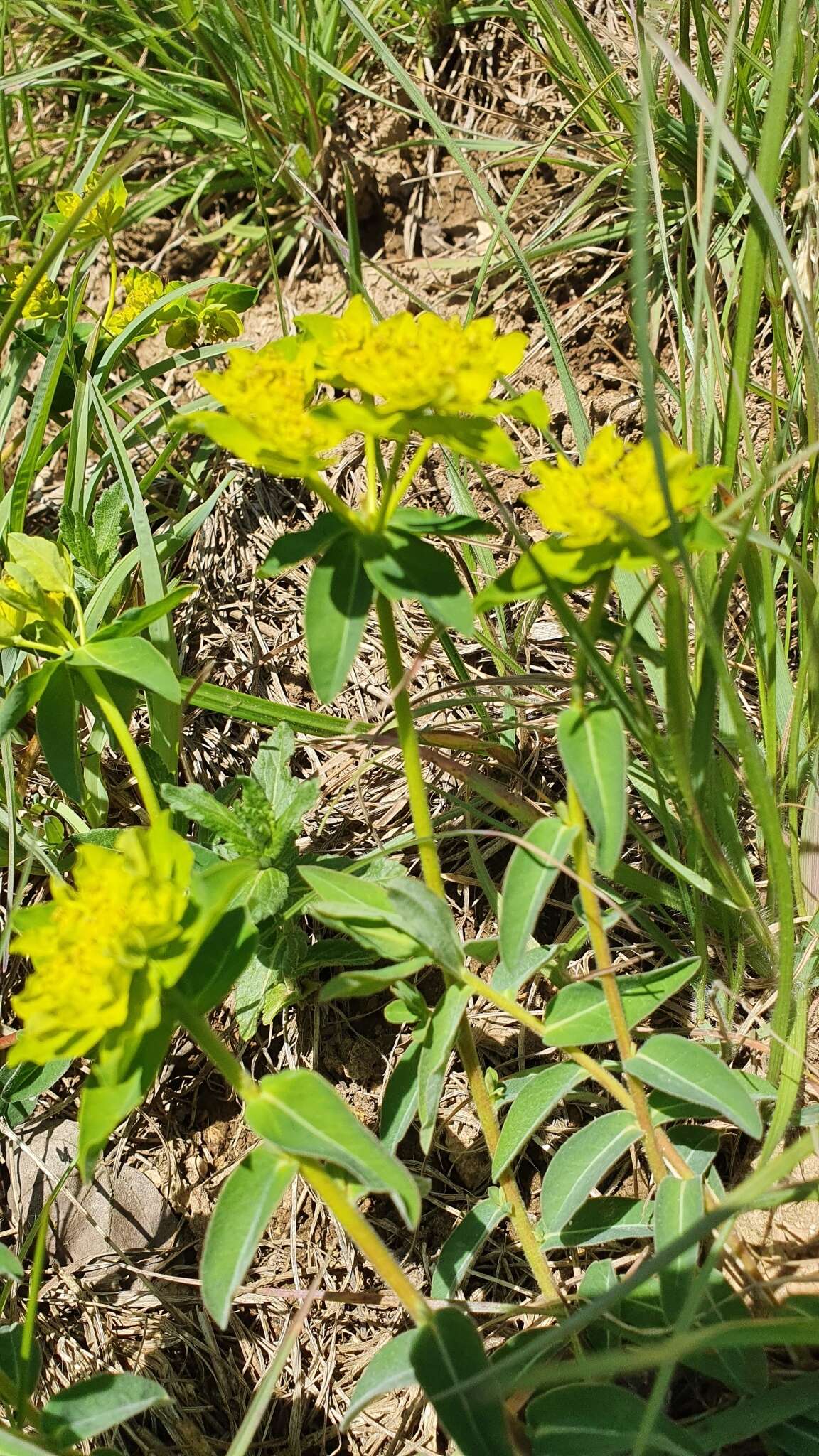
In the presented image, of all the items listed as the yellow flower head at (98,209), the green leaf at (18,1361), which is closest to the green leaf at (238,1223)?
the green leaf at (18,1361)

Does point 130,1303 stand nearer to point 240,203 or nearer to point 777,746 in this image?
point 777,746

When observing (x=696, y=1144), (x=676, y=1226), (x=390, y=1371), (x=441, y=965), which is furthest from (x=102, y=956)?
(x=696, y=1144)

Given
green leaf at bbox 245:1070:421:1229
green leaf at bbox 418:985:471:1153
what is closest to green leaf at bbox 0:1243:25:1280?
green leaf at bbox 245:1070:421:1229

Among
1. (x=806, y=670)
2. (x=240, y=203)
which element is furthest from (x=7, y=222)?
(x=806, y=670)

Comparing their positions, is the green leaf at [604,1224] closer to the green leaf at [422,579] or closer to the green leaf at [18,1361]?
the green leaf at [18,1361]

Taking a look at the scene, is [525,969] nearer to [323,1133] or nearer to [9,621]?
[323,1133]

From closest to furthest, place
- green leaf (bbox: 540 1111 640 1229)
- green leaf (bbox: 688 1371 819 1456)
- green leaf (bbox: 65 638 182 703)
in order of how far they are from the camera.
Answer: green leaf (bbox: 688 1371 819 1456)
green leaf (bbox: 540 1111 640 1229)
green leaf (bbox: 65 638 182 703)

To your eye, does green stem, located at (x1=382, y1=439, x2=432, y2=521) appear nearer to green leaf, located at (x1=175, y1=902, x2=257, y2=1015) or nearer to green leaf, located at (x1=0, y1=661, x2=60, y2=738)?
green leaf, located at (x1=175, y1=902, x2=257, y2=1015)

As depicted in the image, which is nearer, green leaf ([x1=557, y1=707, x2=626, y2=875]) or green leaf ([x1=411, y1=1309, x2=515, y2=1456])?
green leaf ([x1=557, y1=707, x2=626, y2=875])
